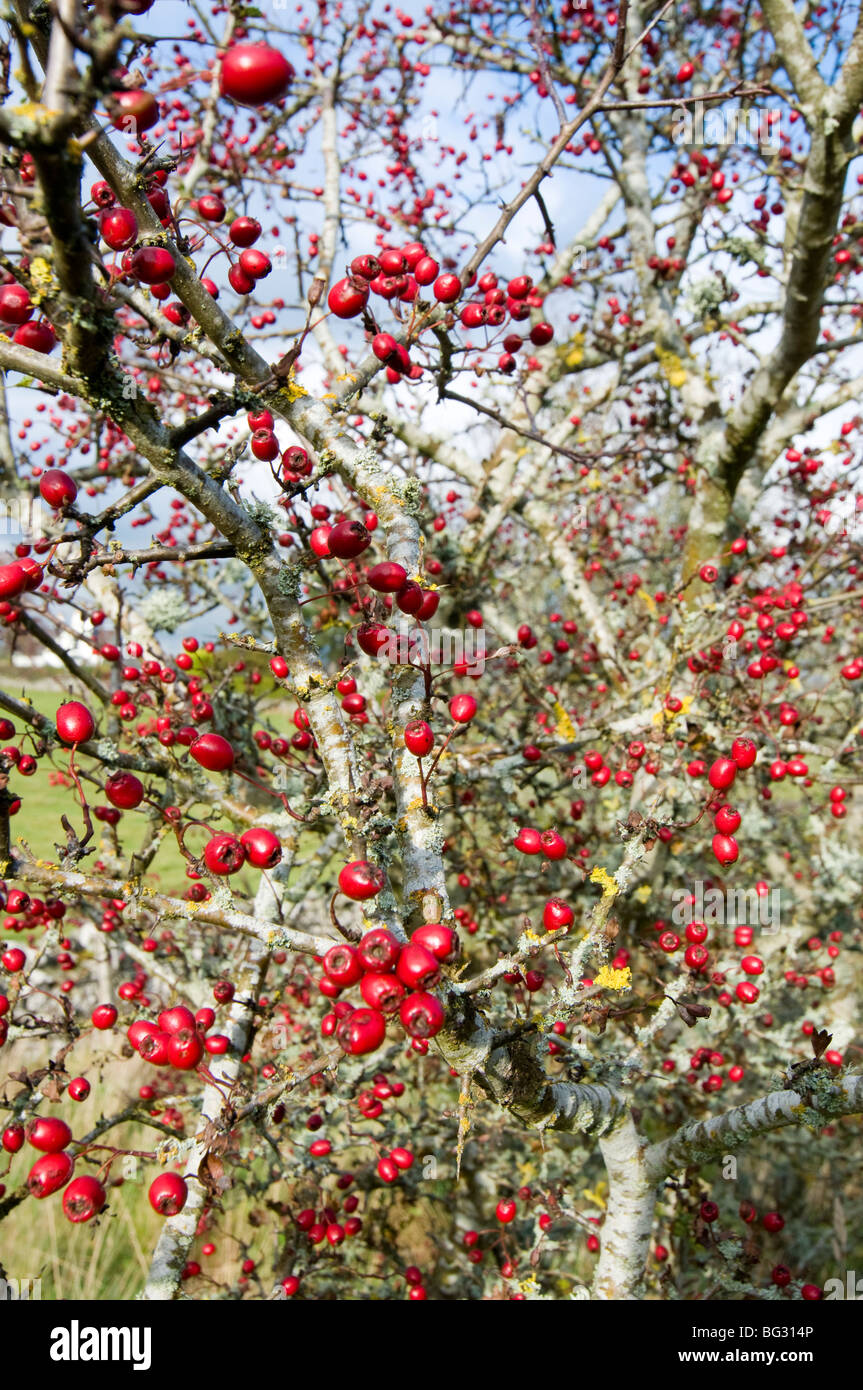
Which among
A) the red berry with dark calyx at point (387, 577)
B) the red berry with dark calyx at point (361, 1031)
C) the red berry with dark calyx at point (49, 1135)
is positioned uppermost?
the red berry with dark calyx at point (387, 577)

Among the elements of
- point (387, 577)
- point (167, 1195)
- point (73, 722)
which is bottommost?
point (167, 1195)

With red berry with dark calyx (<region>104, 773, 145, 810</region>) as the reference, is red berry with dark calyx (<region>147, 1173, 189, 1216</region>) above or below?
below

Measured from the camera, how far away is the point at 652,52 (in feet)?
18.9

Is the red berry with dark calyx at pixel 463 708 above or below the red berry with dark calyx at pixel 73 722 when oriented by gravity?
above

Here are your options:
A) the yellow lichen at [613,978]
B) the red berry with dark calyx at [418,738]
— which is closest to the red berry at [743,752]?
the yellow lichen at [613,978]

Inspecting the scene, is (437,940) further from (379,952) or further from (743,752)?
(743,752)

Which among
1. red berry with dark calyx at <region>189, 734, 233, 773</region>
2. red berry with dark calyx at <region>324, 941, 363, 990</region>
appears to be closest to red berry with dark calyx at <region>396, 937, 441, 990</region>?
red berry with dark calyx at <region>324, 941, 363, 990</region>

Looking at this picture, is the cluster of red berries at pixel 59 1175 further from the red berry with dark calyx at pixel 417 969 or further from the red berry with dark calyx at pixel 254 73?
the red berry with dark calyx at pixel 254 73

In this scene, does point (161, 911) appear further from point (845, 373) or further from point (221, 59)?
point (845, 373)

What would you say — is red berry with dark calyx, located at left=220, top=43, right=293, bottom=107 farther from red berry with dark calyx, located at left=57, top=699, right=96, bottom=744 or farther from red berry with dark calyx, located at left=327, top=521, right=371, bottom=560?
red berry with dark calyx, located at left=57, top=699, right=96, bottom=744

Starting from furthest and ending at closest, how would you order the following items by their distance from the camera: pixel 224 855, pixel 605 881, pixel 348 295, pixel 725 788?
pixel 725 788
pixel 348 295
pixel 605 881
pixel 224 855

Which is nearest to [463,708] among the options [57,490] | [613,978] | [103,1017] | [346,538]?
[346,538]

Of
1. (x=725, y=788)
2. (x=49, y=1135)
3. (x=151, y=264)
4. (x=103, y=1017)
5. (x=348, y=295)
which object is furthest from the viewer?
(x=103, y=1017)

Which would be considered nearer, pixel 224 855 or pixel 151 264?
pixel 151 264
